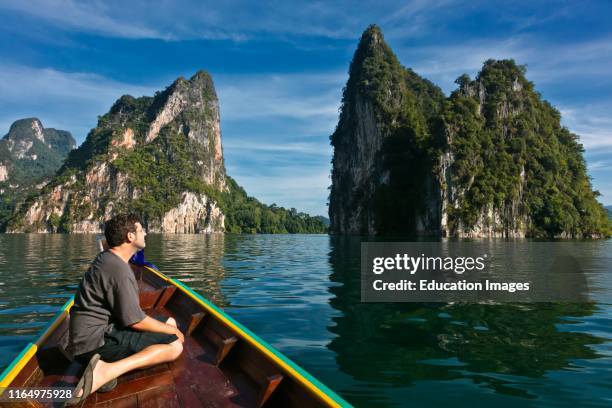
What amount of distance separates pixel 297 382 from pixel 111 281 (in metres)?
2.25

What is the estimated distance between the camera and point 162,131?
178000 mm

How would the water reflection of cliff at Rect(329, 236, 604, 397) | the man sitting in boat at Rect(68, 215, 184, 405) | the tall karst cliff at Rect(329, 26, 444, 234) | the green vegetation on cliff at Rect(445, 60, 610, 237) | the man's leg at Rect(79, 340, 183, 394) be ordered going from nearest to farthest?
the man's leg at Rect(79, 340, 183, 394) < the man sitting in boat at Rect(68, 215, 184, 405) < the water reflection of cliff at Rect(329, 236, 604, 397) < the green vegetation on cliff at Rect(445, 60, 610, 237) < the tall karst cliff at Rect(329, 26, 444, 234)

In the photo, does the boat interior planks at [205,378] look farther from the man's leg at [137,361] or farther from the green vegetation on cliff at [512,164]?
the green vegetation on cliff at [512,164]

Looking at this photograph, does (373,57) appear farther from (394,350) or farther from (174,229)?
(394,350)

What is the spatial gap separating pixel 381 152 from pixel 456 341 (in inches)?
3659

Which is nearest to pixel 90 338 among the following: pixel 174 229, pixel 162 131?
pixel 174 229

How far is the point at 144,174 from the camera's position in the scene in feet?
519

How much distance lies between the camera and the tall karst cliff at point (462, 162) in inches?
3078

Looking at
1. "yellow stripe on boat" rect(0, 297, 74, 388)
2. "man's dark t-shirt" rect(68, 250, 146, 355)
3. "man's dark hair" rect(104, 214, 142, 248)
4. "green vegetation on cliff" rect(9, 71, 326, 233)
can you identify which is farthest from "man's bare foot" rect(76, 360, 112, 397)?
"green vegetation on cliff" rect(9, 71, 326, 233)

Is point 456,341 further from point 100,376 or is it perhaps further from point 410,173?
point 410,173

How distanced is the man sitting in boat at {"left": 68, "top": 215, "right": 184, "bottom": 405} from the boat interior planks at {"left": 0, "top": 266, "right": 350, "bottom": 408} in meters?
0.21

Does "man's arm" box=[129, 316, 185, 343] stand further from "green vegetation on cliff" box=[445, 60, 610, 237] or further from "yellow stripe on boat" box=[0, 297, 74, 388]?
"green vegetation on cliff" box=[445, 60, 610, 237]

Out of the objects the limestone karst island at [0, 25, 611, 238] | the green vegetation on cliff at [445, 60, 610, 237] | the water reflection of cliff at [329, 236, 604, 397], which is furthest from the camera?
the limestone karst island at [0, 25, 611, 238]

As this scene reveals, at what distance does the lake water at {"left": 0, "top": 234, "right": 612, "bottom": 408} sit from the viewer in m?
5.07
